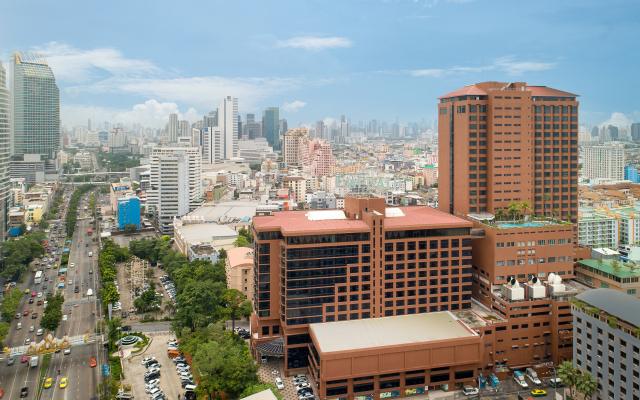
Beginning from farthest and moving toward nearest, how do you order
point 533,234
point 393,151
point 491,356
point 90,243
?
1. point 393,151
2. point 90,243
3. point 533,234
4. point 491,356

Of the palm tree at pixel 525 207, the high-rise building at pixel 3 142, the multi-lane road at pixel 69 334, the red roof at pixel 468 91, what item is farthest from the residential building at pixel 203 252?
the palm tree at pixel 525 207

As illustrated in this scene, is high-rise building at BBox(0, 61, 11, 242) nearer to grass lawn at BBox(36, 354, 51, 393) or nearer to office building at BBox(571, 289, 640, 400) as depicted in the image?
grass lawn at BBox(36, 354, 51, 393)

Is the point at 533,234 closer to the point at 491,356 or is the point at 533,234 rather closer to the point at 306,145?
the point at 491,356

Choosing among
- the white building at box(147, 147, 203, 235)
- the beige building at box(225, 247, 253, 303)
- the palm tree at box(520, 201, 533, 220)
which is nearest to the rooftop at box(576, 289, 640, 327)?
the palm tree at box(520, 201, 533, 220)

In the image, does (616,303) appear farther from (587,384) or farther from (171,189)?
(171,189)

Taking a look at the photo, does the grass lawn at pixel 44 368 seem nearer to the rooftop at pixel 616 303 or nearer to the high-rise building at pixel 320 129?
the rooftop at pixel 616 303

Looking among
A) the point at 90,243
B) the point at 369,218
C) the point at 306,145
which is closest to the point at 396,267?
the point at 369,218
